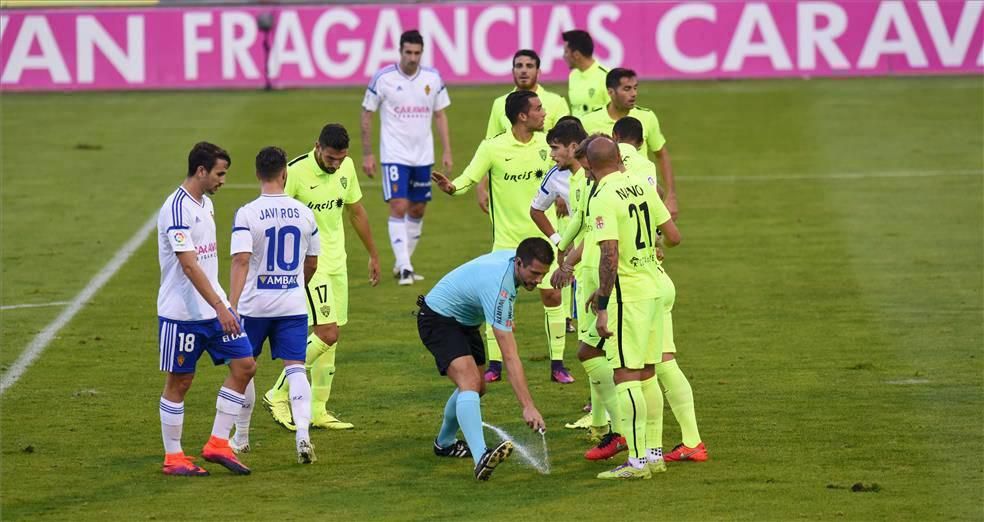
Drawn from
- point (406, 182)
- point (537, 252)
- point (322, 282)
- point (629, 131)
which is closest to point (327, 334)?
point (322, 282)

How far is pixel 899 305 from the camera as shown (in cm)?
1589

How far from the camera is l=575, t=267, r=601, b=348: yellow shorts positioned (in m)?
10.5

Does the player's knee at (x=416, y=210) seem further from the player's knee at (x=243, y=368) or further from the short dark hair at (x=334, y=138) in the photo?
the player's knee at (x=243, y=368)

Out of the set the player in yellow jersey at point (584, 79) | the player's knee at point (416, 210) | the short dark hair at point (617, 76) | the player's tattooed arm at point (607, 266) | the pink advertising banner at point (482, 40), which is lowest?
the player's tattooed arm at point (607, 266)

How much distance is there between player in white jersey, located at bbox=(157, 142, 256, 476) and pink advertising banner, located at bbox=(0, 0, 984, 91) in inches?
961

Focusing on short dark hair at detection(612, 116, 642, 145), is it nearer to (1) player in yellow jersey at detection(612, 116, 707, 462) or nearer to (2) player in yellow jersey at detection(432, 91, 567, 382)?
(1) player in yellow jersey at detection(612, 116, 707, 462)

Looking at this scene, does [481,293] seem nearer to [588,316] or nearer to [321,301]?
[588,316]

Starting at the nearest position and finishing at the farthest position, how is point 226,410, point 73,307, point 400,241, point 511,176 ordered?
point 226,410 < point 511,176 < point 73,307 < point 400,241

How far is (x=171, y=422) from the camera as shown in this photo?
1009 centimetres

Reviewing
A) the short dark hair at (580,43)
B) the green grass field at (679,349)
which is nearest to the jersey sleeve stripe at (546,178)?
the green grass field at (679,349)

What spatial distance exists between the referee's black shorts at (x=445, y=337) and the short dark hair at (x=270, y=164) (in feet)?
4.23

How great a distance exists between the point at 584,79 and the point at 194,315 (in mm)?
7473

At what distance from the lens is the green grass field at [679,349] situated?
9.65 meters

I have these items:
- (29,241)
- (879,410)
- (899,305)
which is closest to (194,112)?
(29,241)
